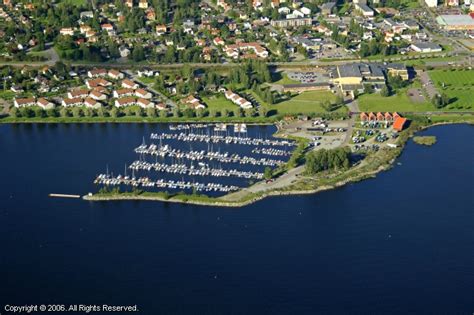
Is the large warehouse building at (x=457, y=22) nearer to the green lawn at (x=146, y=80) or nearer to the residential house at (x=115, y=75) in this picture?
the green lawn at (x=146, y=80)

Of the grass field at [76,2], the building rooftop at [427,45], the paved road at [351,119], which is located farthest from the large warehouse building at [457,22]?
the grass field at [76,2]

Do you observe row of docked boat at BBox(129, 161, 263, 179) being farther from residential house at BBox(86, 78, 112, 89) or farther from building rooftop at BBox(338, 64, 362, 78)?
building rooftop at BBox(338, 64, 362, 78)

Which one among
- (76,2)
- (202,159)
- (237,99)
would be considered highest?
(237,99)

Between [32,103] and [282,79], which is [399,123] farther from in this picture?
[32,103]

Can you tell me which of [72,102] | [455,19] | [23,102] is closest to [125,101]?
[72,102]

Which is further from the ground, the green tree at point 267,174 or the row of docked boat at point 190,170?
the green tree at point 267,174

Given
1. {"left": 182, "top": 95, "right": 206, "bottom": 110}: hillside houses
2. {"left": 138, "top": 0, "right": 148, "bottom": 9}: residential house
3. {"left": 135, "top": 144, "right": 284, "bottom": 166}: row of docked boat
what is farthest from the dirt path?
{"left": 138, "top": 0, "right": 148, "bottom": 9}: residential house
